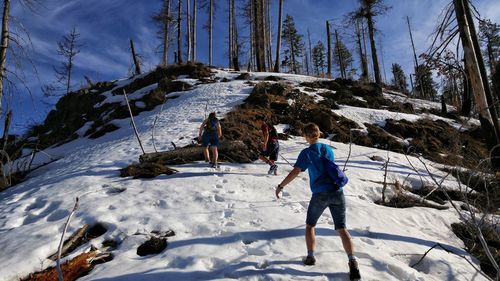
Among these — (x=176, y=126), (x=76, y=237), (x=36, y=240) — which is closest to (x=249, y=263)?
(x=76, y=237)

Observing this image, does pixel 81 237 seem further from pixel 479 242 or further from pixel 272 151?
pixel 479 242

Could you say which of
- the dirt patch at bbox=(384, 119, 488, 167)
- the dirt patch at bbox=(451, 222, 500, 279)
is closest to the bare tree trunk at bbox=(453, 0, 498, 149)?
the dirt patch at bbox=(384, 119, 488, 167)

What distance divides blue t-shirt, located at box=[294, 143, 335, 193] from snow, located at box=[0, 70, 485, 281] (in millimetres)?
993

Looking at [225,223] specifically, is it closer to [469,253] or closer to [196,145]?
[469,253]

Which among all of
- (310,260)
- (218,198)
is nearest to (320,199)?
(310,260)

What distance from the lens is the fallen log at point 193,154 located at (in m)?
8.72

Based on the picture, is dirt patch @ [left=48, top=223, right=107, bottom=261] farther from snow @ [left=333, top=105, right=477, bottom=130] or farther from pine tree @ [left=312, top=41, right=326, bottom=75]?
pine tree @ [left=312, top=41, right=326, bottom=75]

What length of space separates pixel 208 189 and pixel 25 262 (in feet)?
10.6

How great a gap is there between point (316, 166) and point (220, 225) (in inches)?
75.7

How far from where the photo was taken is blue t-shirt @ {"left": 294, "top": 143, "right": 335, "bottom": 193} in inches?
154

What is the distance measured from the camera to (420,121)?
589 inches

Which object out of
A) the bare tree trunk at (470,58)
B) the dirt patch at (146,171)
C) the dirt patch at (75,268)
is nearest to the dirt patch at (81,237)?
the dirt patch at (75,268)

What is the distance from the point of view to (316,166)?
3.99 metres

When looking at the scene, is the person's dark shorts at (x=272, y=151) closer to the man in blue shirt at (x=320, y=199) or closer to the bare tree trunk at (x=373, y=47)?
the man in blue shirt at (x=320, y=199)
